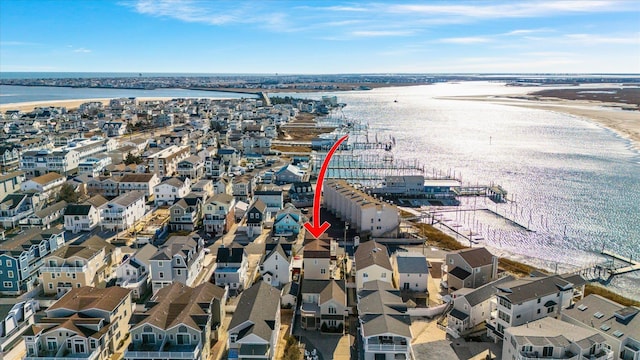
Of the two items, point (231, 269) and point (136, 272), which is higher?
point (231, 269)

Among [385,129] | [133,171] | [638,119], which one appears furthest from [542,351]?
[638,119]

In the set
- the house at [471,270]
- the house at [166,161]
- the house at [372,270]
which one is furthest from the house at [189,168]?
the house at [471,270]

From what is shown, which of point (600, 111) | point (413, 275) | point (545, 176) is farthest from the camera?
point (600, 111)

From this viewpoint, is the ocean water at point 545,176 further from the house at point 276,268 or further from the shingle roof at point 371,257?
the house at point 276,268

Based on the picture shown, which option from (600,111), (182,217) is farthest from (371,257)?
(600,111)

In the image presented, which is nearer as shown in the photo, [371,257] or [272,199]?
[371,257]

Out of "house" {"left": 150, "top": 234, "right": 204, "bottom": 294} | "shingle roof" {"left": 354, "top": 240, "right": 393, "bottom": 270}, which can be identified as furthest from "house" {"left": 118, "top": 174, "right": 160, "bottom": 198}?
"shingle roof" {"left": 354, "top": 240, "right": 393, "bottom": 270}

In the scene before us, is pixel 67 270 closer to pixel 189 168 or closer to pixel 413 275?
pixel 413 275
